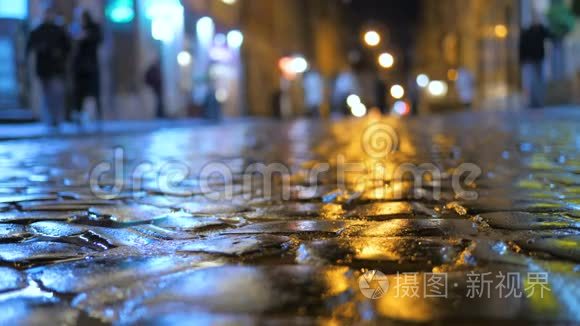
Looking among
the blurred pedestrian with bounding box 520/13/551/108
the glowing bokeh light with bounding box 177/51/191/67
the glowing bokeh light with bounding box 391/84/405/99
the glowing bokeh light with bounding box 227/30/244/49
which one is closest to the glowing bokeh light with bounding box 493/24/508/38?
the blurred pedestrian with bounding box 520/13/551/108

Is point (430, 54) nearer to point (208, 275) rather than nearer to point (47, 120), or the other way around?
point (47, 120)

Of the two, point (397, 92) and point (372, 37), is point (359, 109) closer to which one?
point (372, 37)

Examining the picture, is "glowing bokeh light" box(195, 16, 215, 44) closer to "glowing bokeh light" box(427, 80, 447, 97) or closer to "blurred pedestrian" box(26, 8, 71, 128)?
"blurred pedestrian" box(26, 8, 71, 128)

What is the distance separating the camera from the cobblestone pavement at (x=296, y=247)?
5.51ft

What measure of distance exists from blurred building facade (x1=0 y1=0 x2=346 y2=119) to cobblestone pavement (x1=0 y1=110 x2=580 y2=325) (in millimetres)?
10178

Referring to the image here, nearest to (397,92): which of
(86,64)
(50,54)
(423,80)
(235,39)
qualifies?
(423,80)

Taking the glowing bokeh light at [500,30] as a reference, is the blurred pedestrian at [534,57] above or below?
below

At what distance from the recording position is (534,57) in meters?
19.8

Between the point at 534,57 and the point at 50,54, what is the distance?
43.2 feet

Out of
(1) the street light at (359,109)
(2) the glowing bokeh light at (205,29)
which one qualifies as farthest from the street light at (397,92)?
(2) the glowing bokeh light at (205,29)

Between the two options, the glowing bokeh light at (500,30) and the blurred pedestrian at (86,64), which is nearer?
the blurred pedestrian at (86,64)

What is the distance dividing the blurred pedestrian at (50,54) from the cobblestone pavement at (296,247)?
759 centimetres

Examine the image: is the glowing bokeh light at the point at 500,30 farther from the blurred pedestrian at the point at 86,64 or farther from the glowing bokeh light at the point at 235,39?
the blurred pedestrian at the point at 86,64

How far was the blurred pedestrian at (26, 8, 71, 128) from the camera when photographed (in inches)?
494
